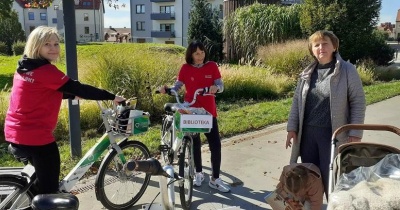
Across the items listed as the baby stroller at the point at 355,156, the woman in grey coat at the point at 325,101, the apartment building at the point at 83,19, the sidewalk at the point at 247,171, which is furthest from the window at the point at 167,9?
the baby stroller at the point at 355,156

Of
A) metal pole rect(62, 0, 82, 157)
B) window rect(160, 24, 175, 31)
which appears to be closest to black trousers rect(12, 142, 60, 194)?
metal pole rect(62, 0, 82, 157)

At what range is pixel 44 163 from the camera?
3062 mm

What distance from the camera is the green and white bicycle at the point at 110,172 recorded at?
3.01m

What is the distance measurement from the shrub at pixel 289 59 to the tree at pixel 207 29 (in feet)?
18.2

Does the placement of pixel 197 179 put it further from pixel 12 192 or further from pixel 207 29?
pixel 207 29

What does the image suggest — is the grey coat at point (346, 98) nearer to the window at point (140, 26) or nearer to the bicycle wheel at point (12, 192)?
the bicycle wheel at point (12, 192)

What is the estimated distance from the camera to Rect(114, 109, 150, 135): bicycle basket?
3557 millimetres

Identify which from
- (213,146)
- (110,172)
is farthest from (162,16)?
(110,172)

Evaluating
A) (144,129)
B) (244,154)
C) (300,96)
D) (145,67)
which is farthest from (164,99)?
(300,96)

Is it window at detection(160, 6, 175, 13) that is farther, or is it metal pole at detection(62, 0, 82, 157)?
window at detection(160, 6, 175, 13)

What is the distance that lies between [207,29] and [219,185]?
1577cm

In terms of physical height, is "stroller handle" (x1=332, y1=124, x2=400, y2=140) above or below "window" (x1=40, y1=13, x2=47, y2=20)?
below

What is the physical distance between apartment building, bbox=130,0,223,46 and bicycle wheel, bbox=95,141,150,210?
49.2 m

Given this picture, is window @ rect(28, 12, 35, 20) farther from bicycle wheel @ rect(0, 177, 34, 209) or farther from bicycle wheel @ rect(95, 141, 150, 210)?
bicycle wheel @ rect(0, 177, 34, 209)
